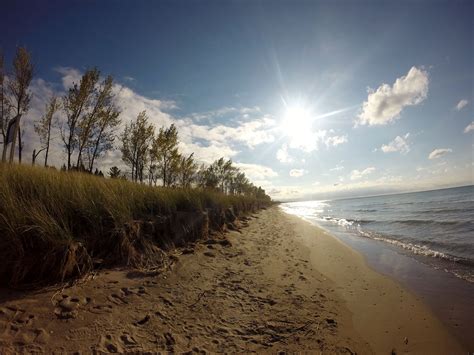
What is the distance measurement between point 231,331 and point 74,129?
73.5 ft

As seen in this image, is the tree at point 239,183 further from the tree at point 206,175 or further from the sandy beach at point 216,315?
the sandy beach at point 216,315

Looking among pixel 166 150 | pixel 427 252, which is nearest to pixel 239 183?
pixel 166 150

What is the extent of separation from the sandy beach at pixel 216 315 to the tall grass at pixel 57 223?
40cm

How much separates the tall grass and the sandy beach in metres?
0.40

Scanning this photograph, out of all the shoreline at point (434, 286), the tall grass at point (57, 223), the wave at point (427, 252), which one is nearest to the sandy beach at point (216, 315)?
the shoreline at point (434, 286)

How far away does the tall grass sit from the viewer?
10.4ft

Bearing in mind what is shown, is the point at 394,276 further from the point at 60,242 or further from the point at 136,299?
the point at 60,242

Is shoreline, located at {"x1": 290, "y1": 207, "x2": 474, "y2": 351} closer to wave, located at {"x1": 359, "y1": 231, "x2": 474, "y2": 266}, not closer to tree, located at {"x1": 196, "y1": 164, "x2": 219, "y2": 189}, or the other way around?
wave, located at {"x1": 359, "y1": 231, "x2": 474, "y2": 266}

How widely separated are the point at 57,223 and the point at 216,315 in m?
3.06

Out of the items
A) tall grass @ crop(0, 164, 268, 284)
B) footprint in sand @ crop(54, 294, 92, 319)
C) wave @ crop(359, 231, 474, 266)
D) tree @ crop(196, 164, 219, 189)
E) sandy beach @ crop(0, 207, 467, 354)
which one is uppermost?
tree @ crop(196, 164, 219, 189)

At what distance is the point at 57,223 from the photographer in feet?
12.1

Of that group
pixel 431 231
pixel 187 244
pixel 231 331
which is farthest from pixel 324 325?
pixel 431 231

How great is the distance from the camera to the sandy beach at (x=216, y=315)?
8.13 ft

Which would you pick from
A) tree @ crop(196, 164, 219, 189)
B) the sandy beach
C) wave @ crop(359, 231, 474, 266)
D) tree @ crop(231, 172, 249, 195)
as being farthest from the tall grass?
tree @ crop(231, 172, 249, 195)
